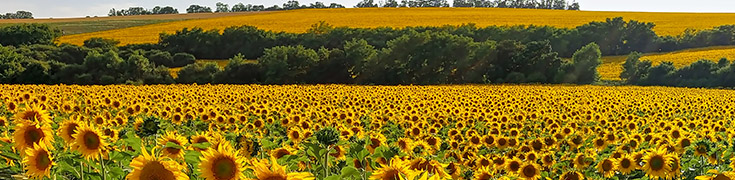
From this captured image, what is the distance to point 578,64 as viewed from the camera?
45.2 m

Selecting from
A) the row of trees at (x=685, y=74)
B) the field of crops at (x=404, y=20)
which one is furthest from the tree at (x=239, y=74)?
the field of crops at (x=404, y=20)

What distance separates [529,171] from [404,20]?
274 ft

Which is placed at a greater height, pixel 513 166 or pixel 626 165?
pixel 626 165

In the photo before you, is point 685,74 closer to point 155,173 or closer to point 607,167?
point 607,167

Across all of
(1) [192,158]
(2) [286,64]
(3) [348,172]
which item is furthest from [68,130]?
(2) [286,64]

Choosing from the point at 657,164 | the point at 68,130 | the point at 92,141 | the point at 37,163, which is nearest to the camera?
the point at 37,163

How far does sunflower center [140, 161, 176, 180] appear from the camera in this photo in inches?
101

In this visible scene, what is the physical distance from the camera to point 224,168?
2.71 metres

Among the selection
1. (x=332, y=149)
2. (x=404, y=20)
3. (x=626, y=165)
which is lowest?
(x=404, y=20)

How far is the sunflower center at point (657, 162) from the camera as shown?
5.16m

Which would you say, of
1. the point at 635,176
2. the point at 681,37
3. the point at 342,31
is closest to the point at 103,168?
the point at 635,176

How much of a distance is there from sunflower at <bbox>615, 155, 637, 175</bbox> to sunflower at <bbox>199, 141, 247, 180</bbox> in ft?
12.4

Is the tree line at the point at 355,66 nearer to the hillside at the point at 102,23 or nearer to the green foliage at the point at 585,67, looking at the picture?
the green foliage at the point at 585,67

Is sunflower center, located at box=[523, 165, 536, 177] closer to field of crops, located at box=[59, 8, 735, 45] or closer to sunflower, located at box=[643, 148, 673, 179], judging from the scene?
sunflower, located at box=[643, 148, 673, 179]
